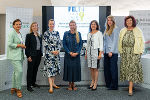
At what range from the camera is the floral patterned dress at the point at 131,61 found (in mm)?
3148

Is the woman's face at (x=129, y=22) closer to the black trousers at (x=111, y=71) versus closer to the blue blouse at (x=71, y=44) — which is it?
the black trousers at (x=111, y=71)

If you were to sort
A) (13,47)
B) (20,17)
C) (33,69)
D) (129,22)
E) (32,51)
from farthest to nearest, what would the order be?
(20,17) < (33,69) < (32,51) < (129,22) < (13,47)

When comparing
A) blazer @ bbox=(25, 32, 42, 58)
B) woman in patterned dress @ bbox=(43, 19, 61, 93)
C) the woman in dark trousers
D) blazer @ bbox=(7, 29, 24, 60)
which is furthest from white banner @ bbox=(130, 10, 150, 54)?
blazer @ bbox=(7, 29, 24, 60)

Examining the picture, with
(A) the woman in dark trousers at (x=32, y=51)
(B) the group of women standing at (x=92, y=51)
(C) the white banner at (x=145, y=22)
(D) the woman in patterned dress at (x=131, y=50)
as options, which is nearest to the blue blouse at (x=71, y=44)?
(B) the group of women standing at (x=92, y=51)

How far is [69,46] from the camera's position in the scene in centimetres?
335

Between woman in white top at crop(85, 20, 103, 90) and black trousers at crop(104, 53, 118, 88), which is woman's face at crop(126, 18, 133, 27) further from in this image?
black trousers at crop(104, 53, 118, 88)

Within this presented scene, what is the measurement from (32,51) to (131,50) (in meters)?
1.69

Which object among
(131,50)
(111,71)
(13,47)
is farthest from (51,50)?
(131,50)

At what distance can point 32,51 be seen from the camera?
3.27 metres

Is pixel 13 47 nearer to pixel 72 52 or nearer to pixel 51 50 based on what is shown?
pixel 51 50

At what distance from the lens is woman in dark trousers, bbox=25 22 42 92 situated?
3.26 m

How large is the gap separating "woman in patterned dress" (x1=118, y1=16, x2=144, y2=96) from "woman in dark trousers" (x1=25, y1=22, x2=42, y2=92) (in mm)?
1467

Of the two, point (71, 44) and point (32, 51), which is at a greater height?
point (71, 44)

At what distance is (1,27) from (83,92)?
475 centimetres
